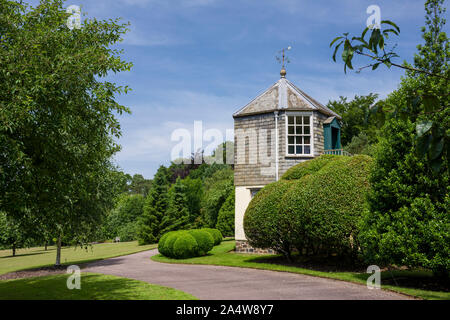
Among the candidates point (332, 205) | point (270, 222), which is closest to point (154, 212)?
point (270, 222)

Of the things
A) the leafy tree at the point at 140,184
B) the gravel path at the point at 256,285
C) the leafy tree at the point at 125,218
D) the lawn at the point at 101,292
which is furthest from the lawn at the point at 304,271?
the leafy tree at the point at 140,184

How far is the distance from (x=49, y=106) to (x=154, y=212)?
2850cm

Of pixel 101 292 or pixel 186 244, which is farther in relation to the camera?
pixel 186 244

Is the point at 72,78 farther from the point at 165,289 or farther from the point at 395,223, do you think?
the point at 395,223

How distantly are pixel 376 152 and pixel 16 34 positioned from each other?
34.0 feet

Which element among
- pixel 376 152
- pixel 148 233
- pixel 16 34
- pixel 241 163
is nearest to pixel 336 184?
pixel 376 152

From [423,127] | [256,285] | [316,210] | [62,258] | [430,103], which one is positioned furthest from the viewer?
[62,258]

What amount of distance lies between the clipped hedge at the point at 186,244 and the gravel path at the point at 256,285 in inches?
188

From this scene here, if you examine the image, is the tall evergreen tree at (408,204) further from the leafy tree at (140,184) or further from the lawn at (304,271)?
the leafy tree at (140,184)

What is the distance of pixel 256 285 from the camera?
10875 mm

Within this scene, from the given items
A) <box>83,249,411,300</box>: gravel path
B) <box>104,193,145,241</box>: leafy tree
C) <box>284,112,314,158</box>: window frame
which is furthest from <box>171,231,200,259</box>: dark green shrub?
<box>104,193,145,241</box>: leafy tree

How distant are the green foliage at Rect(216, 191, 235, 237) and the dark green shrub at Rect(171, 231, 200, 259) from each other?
13.0 m

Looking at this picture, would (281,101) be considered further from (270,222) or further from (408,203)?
(408,203)

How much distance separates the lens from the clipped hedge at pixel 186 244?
19.6 metres
